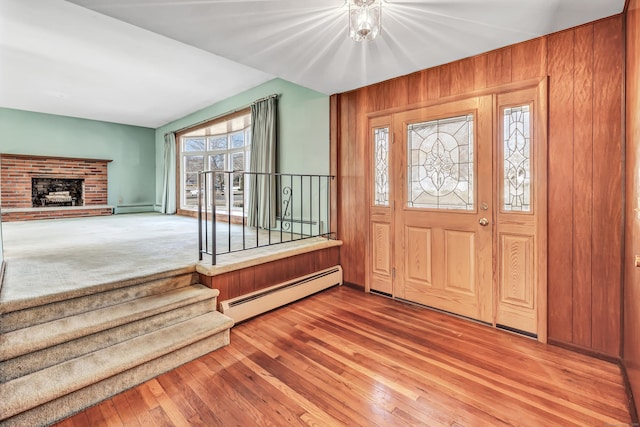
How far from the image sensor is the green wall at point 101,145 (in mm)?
6227

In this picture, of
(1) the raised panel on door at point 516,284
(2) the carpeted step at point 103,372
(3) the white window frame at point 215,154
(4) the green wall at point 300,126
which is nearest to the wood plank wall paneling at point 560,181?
(1) the raised panel on door at point 516,284

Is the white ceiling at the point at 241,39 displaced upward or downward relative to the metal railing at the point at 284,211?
upward

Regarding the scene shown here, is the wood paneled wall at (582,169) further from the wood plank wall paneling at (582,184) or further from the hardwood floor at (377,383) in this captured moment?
the hardwood floor at (377,383)

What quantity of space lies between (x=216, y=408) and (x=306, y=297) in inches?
66.7

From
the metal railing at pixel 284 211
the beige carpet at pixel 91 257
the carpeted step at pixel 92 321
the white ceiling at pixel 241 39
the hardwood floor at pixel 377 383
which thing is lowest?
the hardwood floor at pixel 377 383

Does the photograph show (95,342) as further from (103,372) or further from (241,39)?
(241,39)

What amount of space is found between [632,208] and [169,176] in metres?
7.82

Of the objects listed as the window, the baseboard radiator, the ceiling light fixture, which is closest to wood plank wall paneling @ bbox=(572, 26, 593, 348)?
the ceiling light fixture

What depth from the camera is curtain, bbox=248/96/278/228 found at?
4418mm

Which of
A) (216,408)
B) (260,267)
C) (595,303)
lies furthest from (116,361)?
(595,303)

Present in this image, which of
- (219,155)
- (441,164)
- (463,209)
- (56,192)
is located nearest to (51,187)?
(56,192)

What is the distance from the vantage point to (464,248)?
271cm

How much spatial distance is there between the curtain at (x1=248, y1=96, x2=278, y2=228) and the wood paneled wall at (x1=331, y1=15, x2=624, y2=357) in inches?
112

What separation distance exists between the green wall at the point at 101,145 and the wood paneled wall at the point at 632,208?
29.0ft
